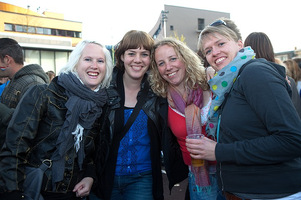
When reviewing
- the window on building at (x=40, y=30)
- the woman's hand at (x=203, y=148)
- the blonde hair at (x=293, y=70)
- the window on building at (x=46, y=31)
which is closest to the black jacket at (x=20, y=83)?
the woman's hand at (x=203, y=148)

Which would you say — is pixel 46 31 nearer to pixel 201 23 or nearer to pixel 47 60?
pixel 201 23

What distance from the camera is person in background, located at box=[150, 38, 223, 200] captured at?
93.6 inches

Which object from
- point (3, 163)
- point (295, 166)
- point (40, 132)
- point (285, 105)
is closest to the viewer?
point (285, 105)

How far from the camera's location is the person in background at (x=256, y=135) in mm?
1361

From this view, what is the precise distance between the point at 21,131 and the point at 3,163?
275mm

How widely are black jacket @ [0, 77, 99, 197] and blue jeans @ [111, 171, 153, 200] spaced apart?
495mm

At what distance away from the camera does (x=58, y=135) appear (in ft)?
6.84

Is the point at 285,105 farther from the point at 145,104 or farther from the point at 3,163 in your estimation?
the point at 3,163

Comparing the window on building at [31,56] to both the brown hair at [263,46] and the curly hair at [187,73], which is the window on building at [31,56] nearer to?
the curly hair at [187,73]

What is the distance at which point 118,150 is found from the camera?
2.59 metres

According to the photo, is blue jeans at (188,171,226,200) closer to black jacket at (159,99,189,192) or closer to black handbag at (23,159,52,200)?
black jacket at (159,99,189,192)

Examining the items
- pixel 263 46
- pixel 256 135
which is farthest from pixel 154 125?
pixel 263 46

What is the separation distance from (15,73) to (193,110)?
2.81 metres

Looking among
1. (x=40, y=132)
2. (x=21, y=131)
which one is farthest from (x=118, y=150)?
(x=21, y=131)
